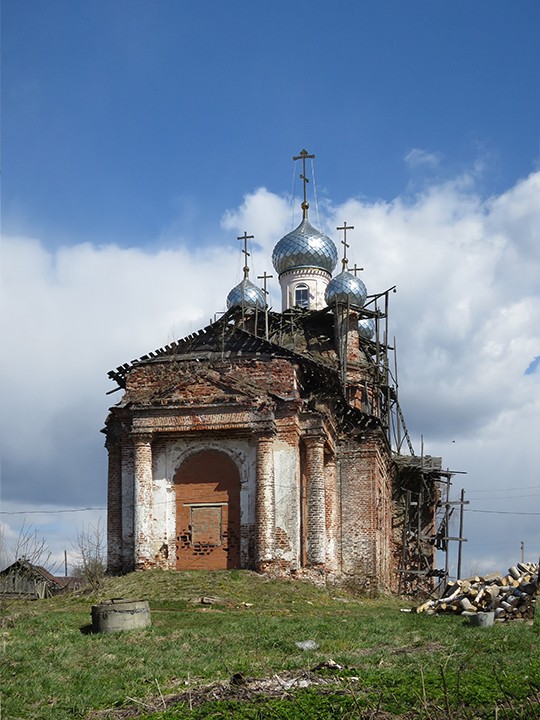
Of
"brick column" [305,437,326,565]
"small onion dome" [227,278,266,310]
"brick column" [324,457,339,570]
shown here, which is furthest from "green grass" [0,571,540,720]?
"small onion dome" [227,278,266,310]

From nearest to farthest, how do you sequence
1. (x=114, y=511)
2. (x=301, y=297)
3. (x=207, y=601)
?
(x=207, y=601) < (x=114, y=511) < (x=301, y=297)

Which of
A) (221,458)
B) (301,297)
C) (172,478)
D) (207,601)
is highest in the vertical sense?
(301,297)

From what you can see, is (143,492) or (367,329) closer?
(143,492)

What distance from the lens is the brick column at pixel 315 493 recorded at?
26.1 m

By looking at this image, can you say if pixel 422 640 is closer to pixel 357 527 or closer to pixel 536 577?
pixel 536 577

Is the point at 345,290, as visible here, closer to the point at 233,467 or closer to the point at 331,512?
the point at 331,512

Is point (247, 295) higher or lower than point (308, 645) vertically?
higher

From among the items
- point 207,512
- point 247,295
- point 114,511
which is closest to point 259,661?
point 207,512

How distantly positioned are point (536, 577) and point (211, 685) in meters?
9.88

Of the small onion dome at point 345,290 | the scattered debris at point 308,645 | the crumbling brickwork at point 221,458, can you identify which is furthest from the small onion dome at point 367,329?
the scattered debris at point 308,645

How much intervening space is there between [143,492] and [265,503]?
339cm

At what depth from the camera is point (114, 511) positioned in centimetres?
2648

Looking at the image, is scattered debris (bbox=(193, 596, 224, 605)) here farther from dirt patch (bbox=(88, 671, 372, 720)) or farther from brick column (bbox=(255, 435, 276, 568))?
dirt patch (bbox=(88, 671, 372, 720))

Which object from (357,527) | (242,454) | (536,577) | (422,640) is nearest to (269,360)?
(242,454)
